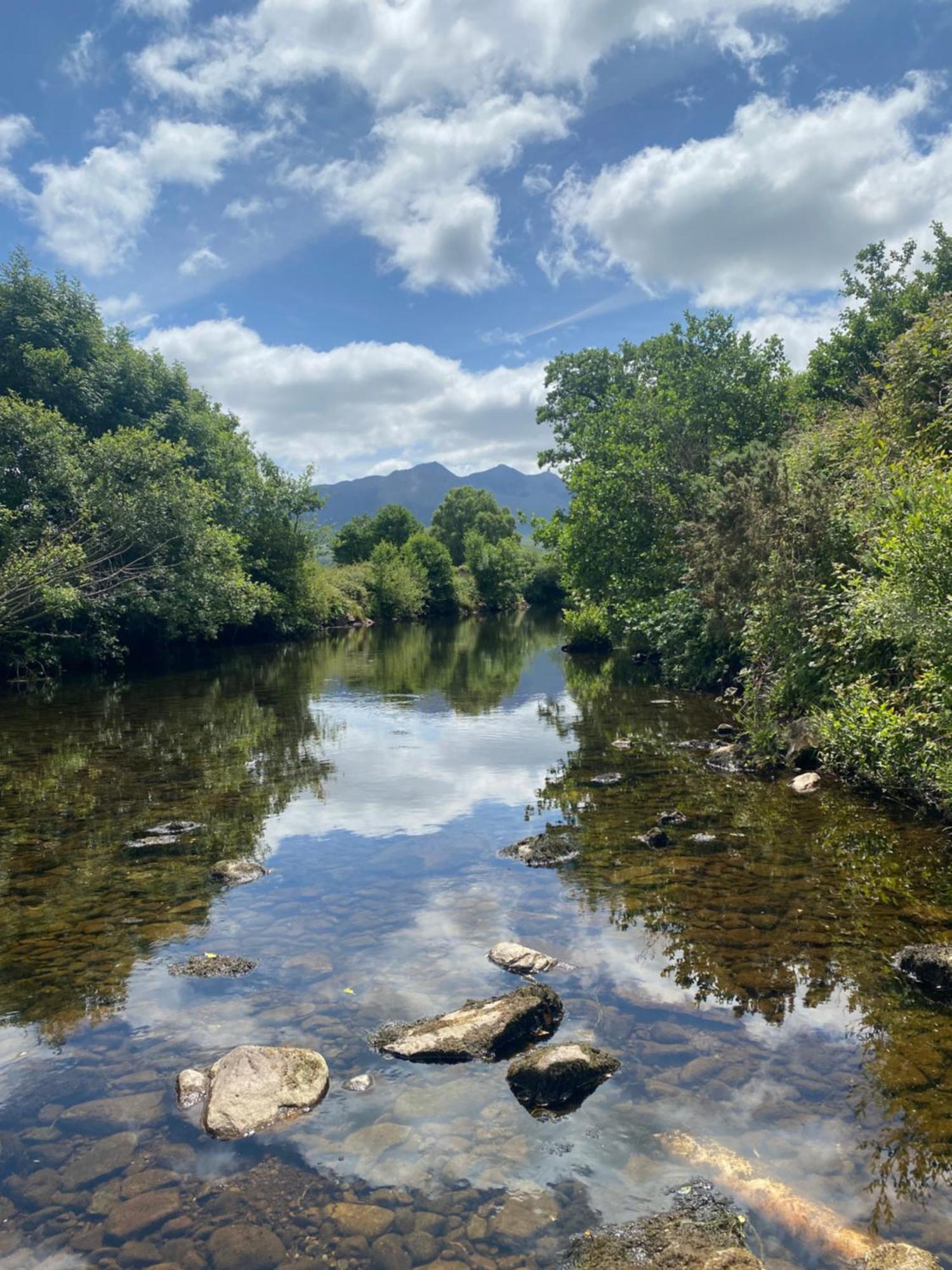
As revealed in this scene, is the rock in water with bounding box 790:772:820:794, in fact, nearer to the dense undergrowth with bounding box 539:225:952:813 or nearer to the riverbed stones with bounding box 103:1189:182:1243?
the dense undergrowth with bounding box 539:225:952:813

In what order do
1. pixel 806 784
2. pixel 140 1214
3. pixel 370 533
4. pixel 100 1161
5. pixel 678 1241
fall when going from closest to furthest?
pixel 678 1241 < pixel 140 1214 < pixel 100 1161 < pixel 806 784 < pixel 370 533

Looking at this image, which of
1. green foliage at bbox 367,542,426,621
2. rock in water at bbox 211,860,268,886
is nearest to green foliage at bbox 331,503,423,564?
green foliage at bbox 367,542,426,621

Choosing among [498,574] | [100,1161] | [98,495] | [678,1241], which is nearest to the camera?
[678,1241]

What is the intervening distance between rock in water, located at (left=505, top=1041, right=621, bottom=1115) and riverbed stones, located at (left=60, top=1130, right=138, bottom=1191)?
2.85 meters

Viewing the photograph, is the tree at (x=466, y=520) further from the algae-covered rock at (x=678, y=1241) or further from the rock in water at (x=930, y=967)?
the algae-covered rock at (x=678, y=1241)

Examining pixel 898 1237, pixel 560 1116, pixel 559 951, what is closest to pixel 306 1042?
pixel 560 1116

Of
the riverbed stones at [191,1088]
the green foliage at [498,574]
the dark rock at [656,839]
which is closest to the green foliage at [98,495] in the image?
the dark rock at [656,839]

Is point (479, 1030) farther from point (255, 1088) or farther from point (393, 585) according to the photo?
point (393, 585)

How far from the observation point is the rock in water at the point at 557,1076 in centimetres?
585

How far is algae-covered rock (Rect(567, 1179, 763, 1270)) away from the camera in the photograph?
13.9ft

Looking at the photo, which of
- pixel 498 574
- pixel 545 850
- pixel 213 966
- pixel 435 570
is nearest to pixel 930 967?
pixel 545 850

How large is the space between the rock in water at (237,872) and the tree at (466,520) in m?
117

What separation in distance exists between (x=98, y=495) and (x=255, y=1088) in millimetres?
33810

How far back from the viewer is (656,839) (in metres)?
11.6
